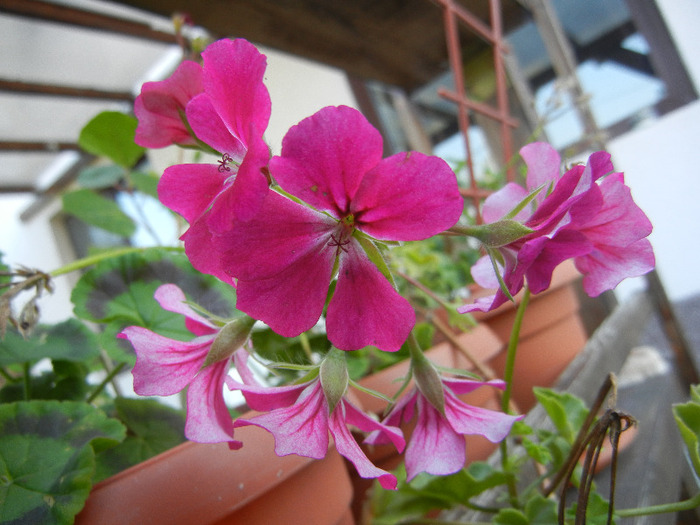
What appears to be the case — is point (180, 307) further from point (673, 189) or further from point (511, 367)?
point (673, 189)

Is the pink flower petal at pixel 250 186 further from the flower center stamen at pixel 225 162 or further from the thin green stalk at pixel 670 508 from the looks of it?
the thin green stalk at pixel 670 508

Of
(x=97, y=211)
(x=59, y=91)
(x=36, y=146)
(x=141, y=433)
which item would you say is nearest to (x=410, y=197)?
(x=141, y=433)

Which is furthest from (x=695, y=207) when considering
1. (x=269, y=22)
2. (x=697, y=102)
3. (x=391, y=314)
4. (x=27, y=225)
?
Result: (x=27, y=225)

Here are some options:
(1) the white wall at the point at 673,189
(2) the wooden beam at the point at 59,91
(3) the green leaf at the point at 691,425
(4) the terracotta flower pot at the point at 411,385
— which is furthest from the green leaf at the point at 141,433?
(2) the wooden beam at the point at 59,91

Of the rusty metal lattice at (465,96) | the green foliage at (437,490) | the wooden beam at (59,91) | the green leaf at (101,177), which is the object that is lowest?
the green foliage at (437,490)

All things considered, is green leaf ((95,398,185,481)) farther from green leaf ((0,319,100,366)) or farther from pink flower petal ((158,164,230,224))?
pink flower petal ((158,164,230,224))
